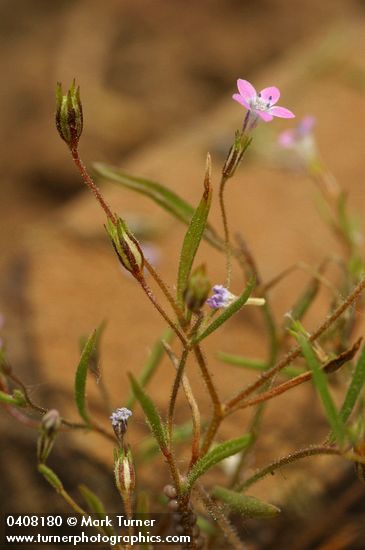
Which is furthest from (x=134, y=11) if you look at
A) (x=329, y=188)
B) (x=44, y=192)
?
(x=329, y=188)

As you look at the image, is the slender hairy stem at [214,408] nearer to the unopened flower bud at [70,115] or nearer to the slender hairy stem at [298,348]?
the slender hairy stem at [298,348]

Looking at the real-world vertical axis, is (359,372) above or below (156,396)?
below

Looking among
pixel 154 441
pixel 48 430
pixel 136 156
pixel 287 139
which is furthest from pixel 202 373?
pixel 136 156

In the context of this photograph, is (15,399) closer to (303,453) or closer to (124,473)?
(124,473)

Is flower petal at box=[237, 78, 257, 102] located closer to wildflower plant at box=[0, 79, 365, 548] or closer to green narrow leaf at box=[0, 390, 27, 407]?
wildflower plant at box=[0, 79, 365, 548]

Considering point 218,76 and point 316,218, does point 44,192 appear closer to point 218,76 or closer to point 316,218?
point 218,76
